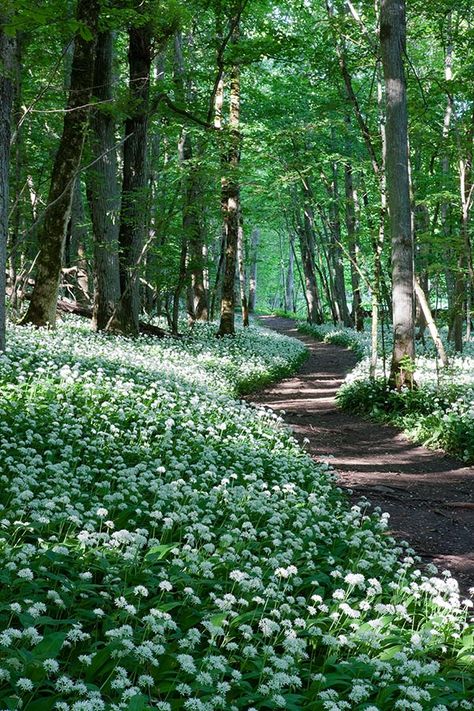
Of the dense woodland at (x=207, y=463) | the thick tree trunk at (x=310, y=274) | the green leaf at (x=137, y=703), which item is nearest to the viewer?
the green leaf at (x=137, y=703)

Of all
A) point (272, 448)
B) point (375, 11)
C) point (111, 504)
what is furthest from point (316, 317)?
point (111, 504)

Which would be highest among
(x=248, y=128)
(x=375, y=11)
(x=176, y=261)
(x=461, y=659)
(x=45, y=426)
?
(x=375, y=11)

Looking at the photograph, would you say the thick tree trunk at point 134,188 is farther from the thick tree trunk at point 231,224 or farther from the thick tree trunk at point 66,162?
the thick tree trunk at point 231,224

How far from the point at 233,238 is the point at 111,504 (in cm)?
1668

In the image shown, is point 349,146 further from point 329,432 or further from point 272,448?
point 272,448

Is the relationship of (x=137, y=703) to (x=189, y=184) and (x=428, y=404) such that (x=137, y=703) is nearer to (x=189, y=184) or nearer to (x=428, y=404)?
(x=428, y=404)

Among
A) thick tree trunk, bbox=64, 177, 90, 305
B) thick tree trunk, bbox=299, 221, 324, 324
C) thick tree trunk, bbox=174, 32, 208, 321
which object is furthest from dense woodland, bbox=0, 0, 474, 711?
thick tree trunk, bbox=299, 221, 324, 324

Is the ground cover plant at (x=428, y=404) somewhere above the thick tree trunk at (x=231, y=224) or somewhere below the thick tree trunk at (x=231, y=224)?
below

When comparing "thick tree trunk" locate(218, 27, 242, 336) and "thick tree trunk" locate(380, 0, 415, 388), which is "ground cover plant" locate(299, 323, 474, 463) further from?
"thick tree trunk" locate(218, 27, 242, 336)

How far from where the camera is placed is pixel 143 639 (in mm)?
3285

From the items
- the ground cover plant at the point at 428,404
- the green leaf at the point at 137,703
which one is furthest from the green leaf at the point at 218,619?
the ground cover plant at the point at 428,404

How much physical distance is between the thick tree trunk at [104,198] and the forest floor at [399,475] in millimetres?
4558

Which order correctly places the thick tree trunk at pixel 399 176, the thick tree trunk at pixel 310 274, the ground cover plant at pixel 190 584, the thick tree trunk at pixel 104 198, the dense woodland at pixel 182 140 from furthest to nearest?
the thick tree trunk at pixel 310 274 < the thick tree trunk at pixel 104 198 < the thick tree trunk at pixel 399 176 < the dense woodland at pixel 182 140 < the ground cover plant at pixel 190 584

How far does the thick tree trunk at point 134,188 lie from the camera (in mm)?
15438
